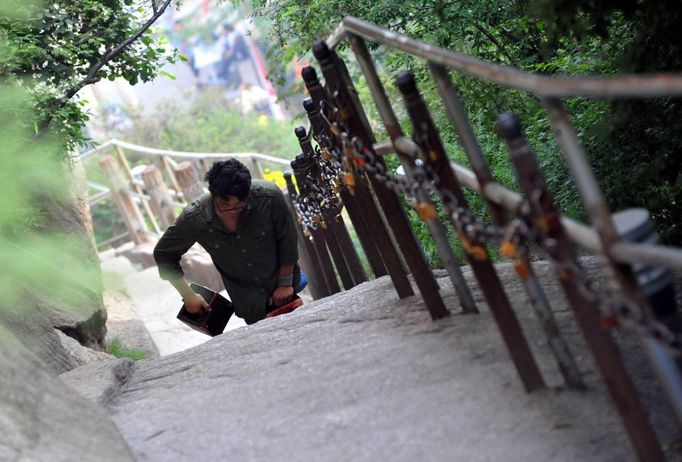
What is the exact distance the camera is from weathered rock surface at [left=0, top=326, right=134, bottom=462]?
3443mm

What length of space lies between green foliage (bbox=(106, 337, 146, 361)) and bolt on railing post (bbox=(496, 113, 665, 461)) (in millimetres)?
5989

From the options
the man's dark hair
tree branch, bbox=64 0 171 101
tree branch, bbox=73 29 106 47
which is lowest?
the man's dark hair

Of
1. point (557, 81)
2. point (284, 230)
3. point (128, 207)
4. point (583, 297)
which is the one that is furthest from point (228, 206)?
point (128, 207)

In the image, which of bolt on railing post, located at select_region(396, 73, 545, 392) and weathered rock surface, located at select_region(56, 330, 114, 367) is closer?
bolt on railing post, located at select_region(396, 73, 545, 392)

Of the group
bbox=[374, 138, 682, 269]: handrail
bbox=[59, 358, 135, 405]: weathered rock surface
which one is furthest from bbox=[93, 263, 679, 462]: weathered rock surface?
bbox=[374, 138, 682, 269]: handrail

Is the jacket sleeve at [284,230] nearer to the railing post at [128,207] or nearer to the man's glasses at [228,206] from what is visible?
the man's glasses at [228,206]

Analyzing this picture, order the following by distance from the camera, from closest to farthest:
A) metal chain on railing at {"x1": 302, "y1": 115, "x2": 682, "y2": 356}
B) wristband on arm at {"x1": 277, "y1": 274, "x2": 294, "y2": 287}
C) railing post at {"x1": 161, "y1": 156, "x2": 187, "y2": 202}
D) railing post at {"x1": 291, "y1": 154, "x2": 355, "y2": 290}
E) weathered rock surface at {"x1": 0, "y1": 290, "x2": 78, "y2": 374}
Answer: metal chain on railing at {"x1": 302, "y1": 115, "x2": 682, "y2": 356} < weathered rock surface at {"x1": 0, "y1": 290, "x2": 78, "y2": 374} < wristband on arm at {"x1": 277, "y1": 274, "x2": 294, "y2": 287} < railing post at {"x1": 291, "y1": 154, "x2": 355, "y2": 290} < railing post at {"x1": 161, "y1": 156, "x2": 187, "y2": 202}

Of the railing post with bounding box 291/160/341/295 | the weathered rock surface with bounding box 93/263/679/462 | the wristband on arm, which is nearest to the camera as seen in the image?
the weathered rock surface with bounding box 93/263/679/462

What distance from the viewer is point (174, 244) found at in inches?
292

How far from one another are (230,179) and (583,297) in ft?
13.4

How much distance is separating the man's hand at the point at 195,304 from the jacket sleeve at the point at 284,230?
2.05ft

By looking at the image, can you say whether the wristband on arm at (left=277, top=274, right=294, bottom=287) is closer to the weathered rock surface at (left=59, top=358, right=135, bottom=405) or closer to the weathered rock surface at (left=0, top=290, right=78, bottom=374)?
the weathered rock surface at (left=0, top=290, right=78, bottom=374)

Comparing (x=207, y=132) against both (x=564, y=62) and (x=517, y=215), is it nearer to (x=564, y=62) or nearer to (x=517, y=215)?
(x=564, y=62)

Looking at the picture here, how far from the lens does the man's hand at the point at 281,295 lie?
24.7ft
